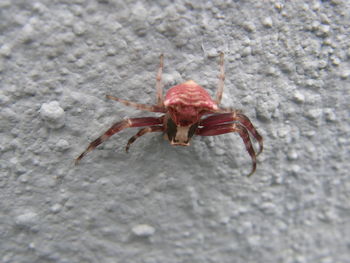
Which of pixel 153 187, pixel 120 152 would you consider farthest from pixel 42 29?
pixel 153 187

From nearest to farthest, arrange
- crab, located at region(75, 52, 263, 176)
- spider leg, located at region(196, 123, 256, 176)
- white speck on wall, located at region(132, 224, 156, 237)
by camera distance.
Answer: crab, located at region(75, 52, 263, 176), spider leg, located at region(196, 123, 256, 176), white speck on wall, located at region(132, 224, 156, 237)

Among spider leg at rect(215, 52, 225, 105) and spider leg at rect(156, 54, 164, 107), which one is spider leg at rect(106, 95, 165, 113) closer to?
spider leg at rect(156, 54, 164, 107)

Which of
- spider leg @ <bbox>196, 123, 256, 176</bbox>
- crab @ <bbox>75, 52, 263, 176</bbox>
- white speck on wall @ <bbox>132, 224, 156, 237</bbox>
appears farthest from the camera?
white speck on wall @ <bbox>132, 224, 156, 237</bbox>

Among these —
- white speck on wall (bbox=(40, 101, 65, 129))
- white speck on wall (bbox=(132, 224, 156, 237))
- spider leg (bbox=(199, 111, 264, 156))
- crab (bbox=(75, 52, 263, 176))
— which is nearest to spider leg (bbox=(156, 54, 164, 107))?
crab (bbox=(75, 52, 263, 176))

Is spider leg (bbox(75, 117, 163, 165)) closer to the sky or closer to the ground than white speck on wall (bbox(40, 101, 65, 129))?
closer to the ground

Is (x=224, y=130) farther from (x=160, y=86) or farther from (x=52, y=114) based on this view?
(x=52, y=114)

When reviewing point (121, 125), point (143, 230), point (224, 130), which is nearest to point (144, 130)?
point (121, 125)
